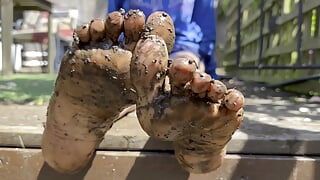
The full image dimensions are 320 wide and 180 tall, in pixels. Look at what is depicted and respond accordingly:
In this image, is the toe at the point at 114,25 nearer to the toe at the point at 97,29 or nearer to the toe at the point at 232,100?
the toe at the point at 97,29

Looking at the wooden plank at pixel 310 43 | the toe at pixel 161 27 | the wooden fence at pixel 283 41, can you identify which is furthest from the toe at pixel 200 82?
the wooden plank at pixel 310 43

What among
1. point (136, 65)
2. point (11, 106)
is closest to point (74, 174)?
point (136, 65)

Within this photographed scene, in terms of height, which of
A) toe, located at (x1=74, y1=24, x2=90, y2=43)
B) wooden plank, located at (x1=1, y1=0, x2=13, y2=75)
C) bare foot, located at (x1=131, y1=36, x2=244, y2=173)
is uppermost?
toe, located at (x1=74, y1=24, x2=90, y2=43)

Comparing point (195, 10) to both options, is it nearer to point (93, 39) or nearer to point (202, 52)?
point (202, 52)

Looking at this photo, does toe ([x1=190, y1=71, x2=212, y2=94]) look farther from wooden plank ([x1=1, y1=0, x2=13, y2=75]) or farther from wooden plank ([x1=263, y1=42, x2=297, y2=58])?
wooden plank ([x1=1, y1=0, x2=13, y2=75])

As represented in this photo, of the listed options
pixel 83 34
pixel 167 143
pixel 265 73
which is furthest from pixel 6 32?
pixel 83 34

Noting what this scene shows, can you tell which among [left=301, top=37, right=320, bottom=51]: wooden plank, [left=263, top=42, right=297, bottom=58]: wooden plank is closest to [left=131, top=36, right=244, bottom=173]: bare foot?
[left=301, top=37, right=320, bottom=51]: wooden plank
